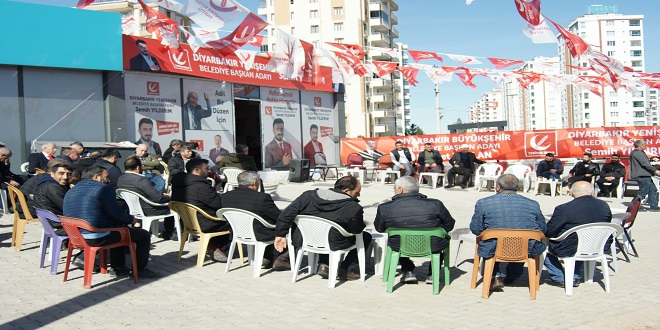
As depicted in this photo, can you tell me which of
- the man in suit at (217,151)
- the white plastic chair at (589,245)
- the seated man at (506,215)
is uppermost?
the man in suit at (217,151)

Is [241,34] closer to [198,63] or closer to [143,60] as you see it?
[143,60]

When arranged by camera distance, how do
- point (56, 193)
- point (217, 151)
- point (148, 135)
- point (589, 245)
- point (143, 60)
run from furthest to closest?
1. point (217, 151)
2. point (148, 135)
3. point (143, 60)
4. point (56, 193)
5. point (589, 245)

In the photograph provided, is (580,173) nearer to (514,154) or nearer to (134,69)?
(514,154)

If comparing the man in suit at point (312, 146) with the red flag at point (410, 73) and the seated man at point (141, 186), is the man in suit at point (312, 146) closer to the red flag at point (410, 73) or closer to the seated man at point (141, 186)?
the red flag at point (410, 73)

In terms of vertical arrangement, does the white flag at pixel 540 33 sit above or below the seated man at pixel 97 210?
above

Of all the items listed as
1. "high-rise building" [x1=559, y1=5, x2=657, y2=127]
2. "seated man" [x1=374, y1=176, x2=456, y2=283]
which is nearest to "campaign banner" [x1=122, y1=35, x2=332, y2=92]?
"seated man" [x1=374, y1=176, x2=456, y2=283]

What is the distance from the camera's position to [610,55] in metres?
126

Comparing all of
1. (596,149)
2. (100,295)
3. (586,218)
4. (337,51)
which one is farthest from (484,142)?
(100,295)

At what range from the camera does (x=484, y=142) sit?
21.3 metres

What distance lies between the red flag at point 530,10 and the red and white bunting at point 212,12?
4645 mm

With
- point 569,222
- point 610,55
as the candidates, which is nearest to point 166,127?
point 569,222

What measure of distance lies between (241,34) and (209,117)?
8.71 metres

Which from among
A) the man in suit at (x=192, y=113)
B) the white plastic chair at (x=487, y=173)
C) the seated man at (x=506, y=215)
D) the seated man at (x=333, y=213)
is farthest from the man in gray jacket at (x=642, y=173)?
the man in suit at (x=192, y=113)

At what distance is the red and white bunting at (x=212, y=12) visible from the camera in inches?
384
